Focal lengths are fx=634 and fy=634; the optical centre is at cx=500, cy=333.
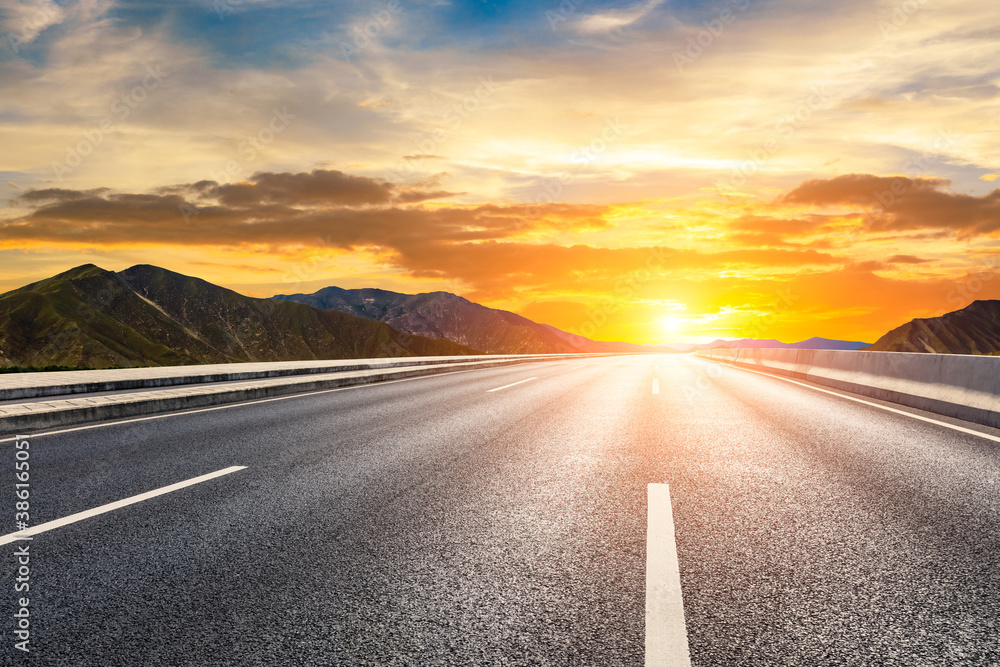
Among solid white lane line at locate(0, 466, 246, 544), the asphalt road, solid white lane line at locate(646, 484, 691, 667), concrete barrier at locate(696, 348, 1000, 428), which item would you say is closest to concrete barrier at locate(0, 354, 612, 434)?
the asphalt road

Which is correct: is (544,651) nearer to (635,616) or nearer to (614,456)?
(635,616)

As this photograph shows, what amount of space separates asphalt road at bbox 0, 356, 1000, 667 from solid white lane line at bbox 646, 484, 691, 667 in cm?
6

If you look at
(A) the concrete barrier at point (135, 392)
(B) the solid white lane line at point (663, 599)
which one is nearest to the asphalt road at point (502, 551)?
(B) the solid white lane line at point (663, 599)

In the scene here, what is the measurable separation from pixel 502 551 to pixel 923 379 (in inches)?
418

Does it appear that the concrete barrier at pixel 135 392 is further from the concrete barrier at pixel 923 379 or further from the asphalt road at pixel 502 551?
the concrete barrier at pixel 923 379

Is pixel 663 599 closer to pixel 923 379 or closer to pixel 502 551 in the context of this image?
pixel 502 551

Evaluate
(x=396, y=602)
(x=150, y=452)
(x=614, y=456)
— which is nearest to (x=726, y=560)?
(x=396, y=602)

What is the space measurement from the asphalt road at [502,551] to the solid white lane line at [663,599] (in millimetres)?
62

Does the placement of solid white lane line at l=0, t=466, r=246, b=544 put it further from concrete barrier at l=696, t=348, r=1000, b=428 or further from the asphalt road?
concrete barrier at l=696, t=348, r=1000, b=428

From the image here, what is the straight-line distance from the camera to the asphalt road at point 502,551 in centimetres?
273

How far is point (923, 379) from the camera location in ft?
37.1

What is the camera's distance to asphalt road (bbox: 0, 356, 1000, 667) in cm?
273

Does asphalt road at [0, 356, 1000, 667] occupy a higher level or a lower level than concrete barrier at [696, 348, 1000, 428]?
lower

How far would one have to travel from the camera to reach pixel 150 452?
287 inches
